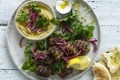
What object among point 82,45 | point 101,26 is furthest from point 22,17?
point 101,26

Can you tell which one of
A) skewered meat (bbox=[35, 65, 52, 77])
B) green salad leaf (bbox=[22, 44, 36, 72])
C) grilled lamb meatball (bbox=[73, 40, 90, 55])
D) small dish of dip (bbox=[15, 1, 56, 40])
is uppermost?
small dish of dip (bbox=[15, 1, 56, 40])

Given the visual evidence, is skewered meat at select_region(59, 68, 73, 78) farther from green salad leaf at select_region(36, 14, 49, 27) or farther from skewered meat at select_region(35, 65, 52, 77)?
green salad leaf at select_region(36, 14, 49, 27)

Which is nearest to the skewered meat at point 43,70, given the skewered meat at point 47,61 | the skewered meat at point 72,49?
the skewered meat at point 47,61

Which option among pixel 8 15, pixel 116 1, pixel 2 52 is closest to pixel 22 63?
pixel 2 52

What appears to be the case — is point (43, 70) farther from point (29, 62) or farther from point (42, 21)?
point (42, 21)

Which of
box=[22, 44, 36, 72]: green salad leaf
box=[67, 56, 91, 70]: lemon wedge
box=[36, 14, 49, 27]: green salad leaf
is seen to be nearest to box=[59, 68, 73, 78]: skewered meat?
box=[67, 56, 91, 70]: lemon wedge

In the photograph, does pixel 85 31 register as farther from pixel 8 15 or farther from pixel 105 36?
pixel 8 15
